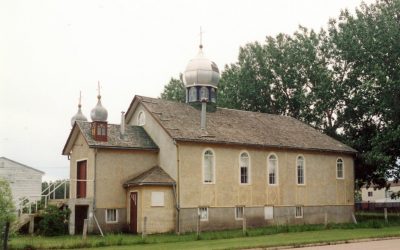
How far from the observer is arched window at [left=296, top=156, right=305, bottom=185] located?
40156 millimetres

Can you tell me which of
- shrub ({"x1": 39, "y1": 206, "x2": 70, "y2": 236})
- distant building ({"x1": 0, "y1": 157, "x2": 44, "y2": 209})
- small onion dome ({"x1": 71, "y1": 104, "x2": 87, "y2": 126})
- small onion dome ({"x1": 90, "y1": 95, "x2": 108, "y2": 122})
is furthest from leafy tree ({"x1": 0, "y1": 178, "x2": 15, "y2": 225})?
distant building ({"x1": 0, "y1": 157, "x2": 44, "y2": 209})

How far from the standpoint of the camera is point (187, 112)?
38.7m

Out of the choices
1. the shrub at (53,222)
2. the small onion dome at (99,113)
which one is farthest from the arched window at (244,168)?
the shrub at (53,222)

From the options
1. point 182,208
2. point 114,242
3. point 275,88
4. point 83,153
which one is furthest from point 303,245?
point 275,88

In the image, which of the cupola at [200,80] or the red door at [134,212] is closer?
the red door at [134,212]

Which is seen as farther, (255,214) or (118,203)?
(255,214)

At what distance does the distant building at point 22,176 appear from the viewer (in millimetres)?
49438

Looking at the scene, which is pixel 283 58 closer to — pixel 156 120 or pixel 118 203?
pixel 156 120

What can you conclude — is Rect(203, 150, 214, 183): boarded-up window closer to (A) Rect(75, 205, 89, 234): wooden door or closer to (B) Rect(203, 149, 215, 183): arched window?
(B) Rect(203, 149, 215, 183): arched window

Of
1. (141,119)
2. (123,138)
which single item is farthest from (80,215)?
(141,119)

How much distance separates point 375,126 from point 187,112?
18.9 metres

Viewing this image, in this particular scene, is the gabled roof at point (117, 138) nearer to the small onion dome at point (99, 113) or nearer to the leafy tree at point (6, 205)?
the small onion dome at point (99, 113)

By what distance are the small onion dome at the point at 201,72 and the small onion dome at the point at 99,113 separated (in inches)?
372

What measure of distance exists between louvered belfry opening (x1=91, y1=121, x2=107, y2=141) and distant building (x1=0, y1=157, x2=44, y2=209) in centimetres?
1832
